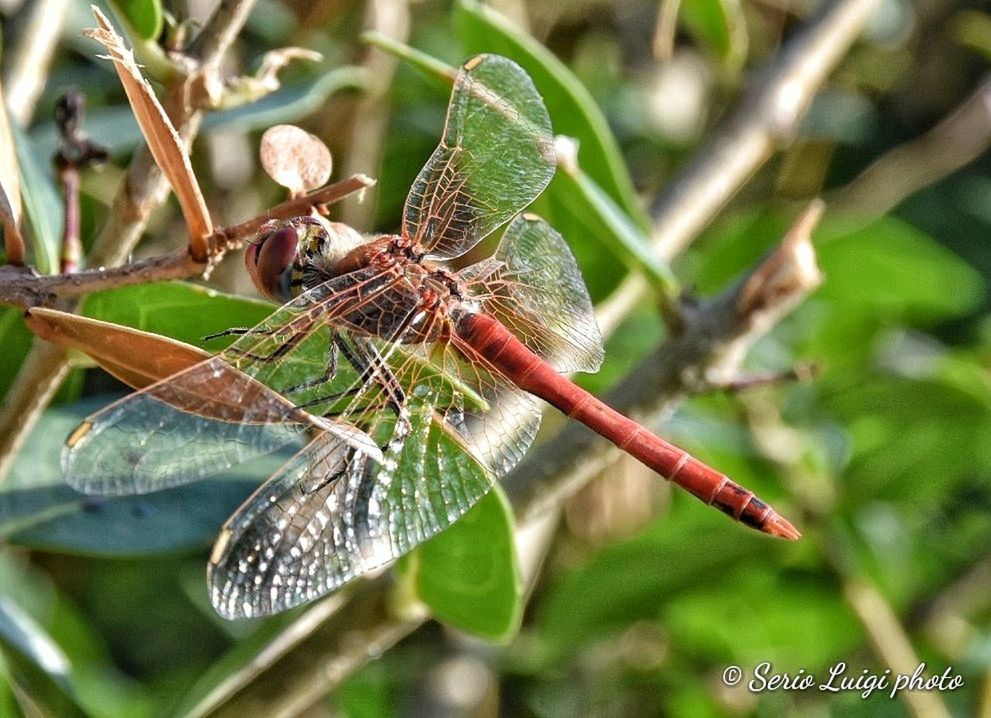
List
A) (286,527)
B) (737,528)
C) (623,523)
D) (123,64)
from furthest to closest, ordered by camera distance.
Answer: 1. (623,523)
2. (737,528)
3. (286,527)
4. (123,64)

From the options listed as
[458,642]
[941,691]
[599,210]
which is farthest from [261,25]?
[941,691]

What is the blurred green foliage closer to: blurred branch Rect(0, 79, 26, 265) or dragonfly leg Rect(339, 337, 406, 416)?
dragonfly leg Rect(339, 337, 406, 416)

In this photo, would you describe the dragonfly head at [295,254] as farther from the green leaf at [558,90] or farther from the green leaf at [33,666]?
the green leaf at [33,666]

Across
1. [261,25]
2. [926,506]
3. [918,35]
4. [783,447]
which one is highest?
[261,25]

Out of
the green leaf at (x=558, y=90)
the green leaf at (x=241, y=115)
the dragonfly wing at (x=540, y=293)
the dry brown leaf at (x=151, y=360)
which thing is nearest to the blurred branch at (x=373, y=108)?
the green leaf at (x=241, y=115)

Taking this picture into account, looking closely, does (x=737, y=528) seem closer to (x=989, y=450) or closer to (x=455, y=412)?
(x=989, y=450)

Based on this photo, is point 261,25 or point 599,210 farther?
point 261,25

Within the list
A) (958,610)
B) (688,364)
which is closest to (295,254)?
(688,364)
